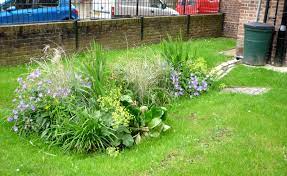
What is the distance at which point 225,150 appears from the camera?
465 centimetres

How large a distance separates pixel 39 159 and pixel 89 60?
5.98 feet

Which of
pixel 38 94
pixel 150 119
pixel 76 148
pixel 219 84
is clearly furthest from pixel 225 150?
pixel 219 84

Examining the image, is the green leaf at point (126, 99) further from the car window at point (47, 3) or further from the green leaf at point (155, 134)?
the car window at point (47, 3)

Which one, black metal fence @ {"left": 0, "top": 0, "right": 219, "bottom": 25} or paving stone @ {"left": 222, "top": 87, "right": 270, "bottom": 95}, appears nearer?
paving stone @ {"left": 222, "top": 87, "right": 270, "bottom": 95}

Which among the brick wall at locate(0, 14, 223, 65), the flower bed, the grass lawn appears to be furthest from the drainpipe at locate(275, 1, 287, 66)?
the flower bed

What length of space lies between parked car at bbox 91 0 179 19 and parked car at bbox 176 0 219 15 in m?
0.71

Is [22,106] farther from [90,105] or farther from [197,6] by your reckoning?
[197,6]

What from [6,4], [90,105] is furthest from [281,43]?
[6,4]

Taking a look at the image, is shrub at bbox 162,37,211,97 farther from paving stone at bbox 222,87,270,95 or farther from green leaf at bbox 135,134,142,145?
green leaf at bbox 135,134,142,145

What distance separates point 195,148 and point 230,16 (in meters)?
12.0

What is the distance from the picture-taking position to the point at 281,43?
Answer: 376 inches

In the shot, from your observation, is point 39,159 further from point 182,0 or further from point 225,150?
point 182,0

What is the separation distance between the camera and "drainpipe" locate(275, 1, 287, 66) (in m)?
9.38

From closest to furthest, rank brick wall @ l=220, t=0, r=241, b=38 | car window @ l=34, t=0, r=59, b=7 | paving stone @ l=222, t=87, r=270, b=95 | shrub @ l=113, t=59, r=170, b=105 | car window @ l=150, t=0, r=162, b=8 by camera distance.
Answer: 1. shrub @ l=113, t=59, r=170, b=105
2. paving stone @ l=222, t=87, r=270, b=95
3. car window @ l=34, t=0, r=59, b=7
4. car window @ l=150, t=0, r=162, b=8
5. brick wall @ l=220, t=0, r=241, b=38
